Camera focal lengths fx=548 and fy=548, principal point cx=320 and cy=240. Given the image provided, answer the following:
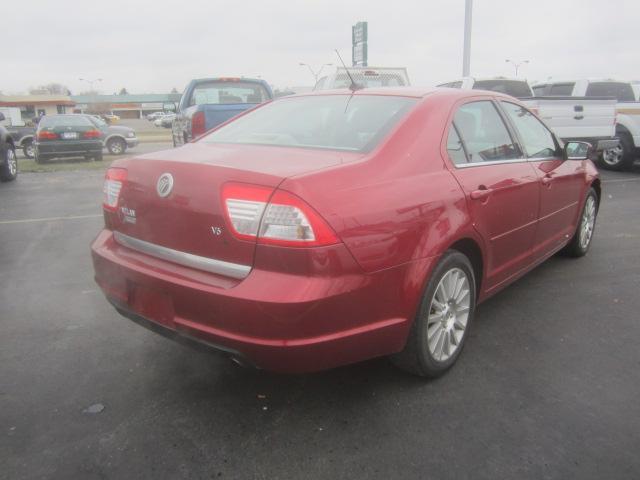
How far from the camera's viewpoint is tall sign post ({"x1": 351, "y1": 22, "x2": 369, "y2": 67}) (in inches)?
808

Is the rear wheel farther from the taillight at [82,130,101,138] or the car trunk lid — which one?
the car trunk lid

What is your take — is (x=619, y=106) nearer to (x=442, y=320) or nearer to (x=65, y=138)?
(x=442, y=320)

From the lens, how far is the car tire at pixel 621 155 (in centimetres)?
1168

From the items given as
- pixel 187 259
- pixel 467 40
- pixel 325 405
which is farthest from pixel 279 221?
pixel 467 40

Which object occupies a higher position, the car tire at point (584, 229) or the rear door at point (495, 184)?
the rear door at point (495, 184)

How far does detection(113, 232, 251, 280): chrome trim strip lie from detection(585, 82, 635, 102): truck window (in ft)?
→ 40.0

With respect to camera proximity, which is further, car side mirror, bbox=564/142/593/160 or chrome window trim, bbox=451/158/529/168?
car side mirror, bbox=564/142/593/160

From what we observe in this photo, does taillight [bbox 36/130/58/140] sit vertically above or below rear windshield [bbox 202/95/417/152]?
below

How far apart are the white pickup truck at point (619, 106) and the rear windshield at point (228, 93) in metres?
6.67

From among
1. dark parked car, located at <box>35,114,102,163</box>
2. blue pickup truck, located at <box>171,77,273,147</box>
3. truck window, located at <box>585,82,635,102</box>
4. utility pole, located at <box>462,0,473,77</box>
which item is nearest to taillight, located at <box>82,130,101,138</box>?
dark parked car, located at <box>35,114,102,163</box>

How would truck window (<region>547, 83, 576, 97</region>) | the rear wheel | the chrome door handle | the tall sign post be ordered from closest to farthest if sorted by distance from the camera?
the chrome door handle
truck window (<region>547, 83, 576, 97</region>)
the rear wheel
the tall sign post

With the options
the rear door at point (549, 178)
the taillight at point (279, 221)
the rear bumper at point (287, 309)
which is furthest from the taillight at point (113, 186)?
the rear door at point (549, 178)

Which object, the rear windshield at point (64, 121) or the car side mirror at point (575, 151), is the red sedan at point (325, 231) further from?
the rear windshield at point (64, 121)

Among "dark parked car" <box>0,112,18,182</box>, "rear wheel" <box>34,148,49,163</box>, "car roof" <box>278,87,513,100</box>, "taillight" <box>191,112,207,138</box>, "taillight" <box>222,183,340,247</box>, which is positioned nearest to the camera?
"taillight" <box>222,183,340,247</box>
